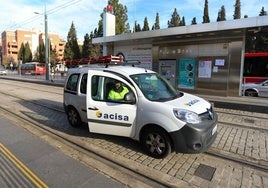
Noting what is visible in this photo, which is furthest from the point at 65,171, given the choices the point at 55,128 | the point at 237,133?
the point at 237,133

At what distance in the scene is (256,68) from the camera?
16.4 m

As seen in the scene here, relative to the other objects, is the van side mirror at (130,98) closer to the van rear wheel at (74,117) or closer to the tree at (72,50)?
the van rear wheel at (74,117)

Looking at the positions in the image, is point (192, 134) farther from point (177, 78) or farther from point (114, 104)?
point (177, 78)

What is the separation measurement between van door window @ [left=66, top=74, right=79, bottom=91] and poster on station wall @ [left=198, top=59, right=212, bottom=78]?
9.48 metres

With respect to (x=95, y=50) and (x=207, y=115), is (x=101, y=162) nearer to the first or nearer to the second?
(x=207, y=115)

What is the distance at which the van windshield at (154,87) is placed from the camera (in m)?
4.85

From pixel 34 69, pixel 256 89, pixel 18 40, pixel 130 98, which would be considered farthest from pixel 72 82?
pixel 18 40

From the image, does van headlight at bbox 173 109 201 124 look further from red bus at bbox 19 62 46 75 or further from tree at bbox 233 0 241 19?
tree at bbox 233 0 241 19

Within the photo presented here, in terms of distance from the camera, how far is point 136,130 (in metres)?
4.84

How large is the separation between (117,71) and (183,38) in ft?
34.2

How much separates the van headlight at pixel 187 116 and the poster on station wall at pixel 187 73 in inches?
422

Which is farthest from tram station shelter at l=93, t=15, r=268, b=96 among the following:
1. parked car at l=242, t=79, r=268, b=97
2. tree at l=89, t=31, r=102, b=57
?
tree at l=89, t=31, r=102, b=57

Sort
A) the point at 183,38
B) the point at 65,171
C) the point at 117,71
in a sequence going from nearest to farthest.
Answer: the point at 65,171 → the point at 117,71 → the point at 183,38

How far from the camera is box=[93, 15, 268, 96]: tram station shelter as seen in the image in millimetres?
12461
